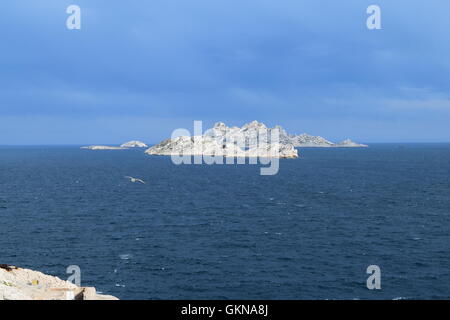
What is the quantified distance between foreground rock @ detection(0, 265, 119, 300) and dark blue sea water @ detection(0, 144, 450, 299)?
9.22 meters

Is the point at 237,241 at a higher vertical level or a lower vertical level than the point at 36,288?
lower

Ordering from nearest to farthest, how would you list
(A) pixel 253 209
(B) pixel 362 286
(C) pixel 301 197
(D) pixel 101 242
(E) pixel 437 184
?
(B) pixel 362 286 → (D) pixel 101 242 → (A) pixel 253 209 → (C) pixel 301 197 → (E) pixel 437 184

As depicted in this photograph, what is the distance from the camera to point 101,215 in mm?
93125

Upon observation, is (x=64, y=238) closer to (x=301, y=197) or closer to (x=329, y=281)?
(x=329, y=281)

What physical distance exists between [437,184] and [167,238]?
4724 inches

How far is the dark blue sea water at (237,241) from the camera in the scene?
48.7 metres

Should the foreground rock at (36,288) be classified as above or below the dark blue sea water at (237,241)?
above

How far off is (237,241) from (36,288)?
38.1 m

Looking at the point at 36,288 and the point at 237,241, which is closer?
the point at 36,288

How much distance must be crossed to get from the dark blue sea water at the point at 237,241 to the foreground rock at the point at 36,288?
922 centimetres

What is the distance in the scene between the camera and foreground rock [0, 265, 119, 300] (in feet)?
107

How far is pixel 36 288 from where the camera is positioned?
123 feet
